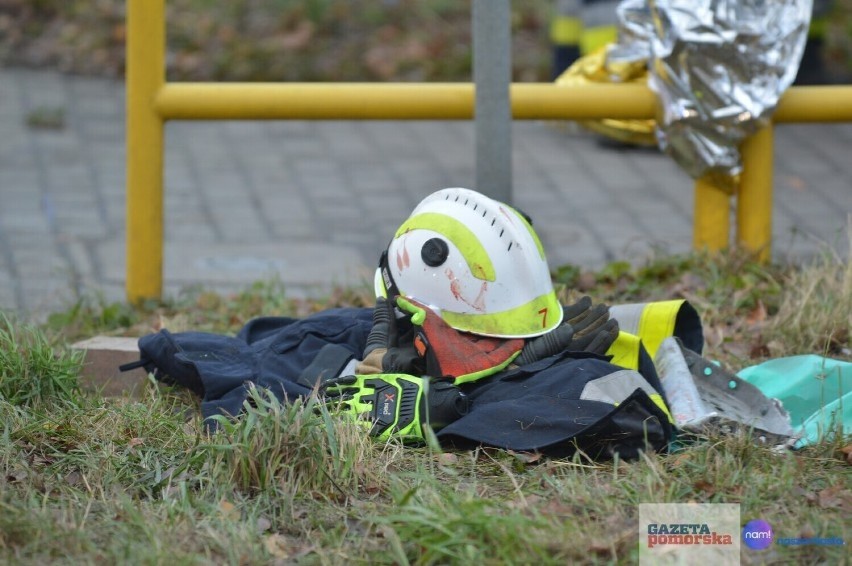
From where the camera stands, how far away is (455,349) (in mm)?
2895

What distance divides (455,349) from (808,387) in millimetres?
930

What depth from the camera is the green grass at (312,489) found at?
2.21m

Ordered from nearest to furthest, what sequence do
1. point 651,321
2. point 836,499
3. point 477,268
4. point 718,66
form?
point 836,499 → point 477,268 → point 651,321 → point 718,66

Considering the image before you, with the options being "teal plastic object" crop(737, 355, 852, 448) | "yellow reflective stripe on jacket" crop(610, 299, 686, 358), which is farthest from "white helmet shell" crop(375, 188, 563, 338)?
"teal plastic object" crop(737, 355, 852, 448)

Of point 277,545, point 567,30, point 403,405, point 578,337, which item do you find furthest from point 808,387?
point 567,30

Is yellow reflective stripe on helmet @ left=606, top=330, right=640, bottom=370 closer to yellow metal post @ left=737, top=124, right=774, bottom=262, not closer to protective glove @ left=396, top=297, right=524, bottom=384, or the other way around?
protective glove @ left=396, top=297, right=524, bottom=384

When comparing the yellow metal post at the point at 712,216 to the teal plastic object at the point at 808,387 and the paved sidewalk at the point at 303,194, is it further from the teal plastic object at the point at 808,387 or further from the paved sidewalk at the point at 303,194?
the teal plastic object at the point at 808,387

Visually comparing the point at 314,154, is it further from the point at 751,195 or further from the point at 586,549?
the point at 586,549

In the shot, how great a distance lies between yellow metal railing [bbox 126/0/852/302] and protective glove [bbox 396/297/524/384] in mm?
1183

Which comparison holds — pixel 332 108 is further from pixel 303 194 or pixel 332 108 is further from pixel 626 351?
pixel 303 194

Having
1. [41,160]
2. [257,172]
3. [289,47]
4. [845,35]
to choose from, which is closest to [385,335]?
[257,172]

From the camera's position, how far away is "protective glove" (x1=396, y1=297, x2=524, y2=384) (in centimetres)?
288

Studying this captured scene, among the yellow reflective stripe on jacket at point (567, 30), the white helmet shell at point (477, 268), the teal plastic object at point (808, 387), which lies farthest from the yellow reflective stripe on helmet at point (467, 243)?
the yellow reflective stripe on jacket at point (567, 30)

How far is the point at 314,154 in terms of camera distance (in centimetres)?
707
